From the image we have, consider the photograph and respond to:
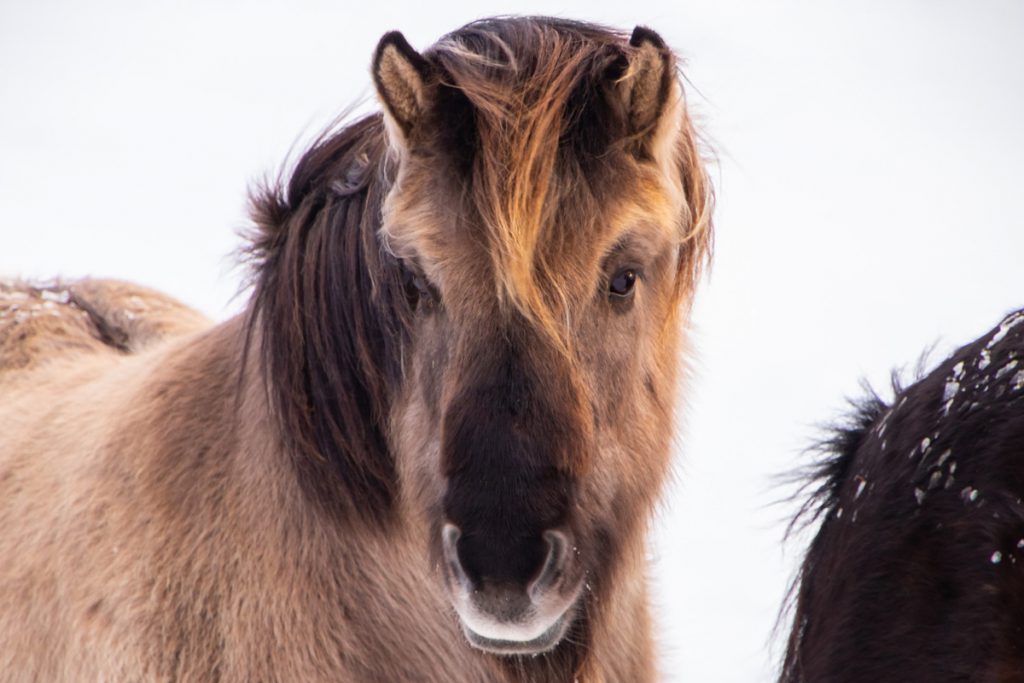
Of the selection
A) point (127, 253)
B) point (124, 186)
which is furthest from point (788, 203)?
point (124, 186)

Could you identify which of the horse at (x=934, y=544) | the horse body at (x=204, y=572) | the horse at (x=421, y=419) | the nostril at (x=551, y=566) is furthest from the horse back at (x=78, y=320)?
the horse at (x=934, y=544)

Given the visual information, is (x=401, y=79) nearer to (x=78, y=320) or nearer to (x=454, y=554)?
(x=454, y=554)

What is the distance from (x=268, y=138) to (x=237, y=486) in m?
17.7

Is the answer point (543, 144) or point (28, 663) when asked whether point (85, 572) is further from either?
point (543, 144)

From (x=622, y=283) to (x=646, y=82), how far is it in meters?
0.55

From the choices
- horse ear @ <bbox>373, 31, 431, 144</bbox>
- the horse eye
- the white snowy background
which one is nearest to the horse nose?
the horse eye

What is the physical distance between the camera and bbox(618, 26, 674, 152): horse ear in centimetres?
280

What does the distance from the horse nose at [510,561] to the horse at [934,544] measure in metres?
1.11

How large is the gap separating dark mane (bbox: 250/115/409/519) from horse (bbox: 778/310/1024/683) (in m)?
1.44

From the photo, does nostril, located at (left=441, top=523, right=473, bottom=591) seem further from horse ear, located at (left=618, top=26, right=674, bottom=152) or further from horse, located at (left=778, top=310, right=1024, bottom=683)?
horse, located at (left=778, top=310, right=1024, bottom=683)

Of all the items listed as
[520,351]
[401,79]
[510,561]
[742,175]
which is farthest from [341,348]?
[742,175]

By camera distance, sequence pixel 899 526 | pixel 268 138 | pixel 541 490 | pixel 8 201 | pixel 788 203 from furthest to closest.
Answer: pixel 268 138 → pixel 8 201 → pixel 788 203 → pixel 899 526 → pixel 541 490

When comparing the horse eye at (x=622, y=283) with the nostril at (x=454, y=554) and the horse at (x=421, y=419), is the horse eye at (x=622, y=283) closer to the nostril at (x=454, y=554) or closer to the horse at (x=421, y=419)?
the horse at (x=421, y=419)

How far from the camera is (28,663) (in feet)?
11.2
